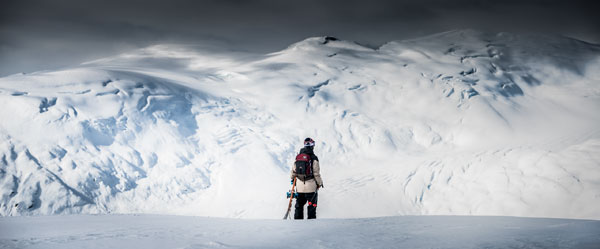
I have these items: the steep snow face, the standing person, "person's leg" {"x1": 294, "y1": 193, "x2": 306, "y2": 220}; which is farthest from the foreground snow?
the steep snow face

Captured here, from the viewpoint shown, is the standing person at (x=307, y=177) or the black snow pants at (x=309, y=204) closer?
the standing person at (x=307, y=177)

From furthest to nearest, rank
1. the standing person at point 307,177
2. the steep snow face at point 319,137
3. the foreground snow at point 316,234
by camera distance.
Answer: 1. the steep snow face at point 319,137
2. the standing person at point 307,177
3. the foreground snow at point 316,234

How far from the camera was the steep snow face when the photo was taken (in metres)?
9.59

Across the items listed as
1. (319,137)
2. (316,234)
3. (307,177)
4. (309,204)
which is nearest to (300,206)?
(309,204)

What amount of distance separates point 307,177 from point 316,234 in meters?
3.00

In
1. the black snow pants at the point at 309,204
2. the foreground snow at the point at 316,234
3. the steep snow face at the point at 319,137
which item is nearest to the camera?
the foreground snow at the point at 316,234

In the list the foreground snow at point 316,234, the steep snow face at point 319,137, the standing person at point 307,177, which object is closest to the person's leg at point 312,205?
the standing person at point 307,177

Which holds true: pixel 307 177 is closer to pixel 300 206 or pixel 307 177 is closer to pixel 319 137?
pixel 300 206

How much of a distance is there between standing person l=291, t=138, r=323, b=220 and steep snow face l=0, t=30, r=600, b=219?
11.4 feet

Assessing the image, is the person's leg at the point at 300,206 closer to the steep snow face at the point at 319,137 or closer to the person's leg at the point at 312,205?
the person's leg at the point at 312,205

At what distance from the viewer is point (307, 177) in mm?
6891

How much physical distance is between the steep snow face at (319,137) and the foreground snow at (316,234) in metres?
5.30

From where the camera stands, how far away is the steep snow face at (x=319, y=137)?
31.5ft

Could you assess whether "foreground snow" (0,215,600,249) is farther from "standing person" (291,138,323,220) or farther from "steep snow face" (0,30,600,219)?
"steep snow face" (0,30,600,219)
